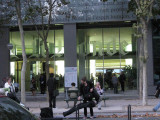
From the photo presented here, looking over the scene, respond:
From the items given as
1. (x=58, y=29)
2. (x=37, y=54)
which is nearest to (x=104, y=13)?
(x=58, y=29)

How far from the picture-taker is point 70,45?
23.3m

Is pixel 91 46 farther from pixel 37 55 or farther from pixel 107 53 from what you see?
pixel 37 55

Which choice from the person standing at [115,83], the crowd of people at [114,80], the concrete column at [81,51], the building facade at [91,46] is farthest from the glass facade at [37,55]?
the person standing at [115,83]

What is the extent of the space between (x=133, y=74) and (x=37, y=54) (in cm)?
770

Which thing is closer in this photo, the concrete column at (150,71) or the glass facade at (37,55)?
the concrete column at (150,71)

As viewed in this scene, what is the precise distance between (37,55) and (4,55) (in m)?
2.63

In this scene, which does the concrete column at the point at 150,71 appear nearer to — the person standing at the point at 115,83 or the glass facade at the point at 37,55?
the person standing at the point at 115,83

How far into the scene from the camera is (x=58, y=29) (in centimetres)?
2500

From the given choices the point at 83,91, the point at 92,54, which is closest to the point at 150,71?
the point at 92,54

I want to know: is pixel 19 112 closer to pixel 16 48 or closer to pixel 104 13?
pixel 104 13

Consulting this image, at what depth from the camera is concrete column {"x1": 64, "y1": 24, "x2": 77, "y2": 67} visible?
76.0ft

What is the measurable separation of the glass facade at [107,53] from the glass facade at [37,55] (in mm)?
1574

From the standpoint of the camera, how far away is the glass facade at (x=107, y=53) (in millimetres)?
24359

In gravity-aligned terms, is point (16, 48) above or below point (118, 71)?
above
